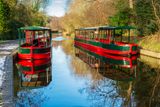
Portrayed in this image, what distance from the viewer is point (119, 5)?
1709 inches

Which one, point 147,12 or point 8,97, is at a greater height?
point 147,12

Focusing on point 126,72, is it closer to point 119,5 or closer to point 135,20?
point 135,20

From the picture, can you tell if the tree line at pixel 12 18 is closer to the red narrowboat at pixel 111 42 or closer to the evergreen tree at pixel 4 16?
the evergreen tree at pixel 4 16

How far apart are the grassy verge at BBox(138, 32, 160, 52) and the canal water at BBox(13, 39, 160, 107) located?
8.27m

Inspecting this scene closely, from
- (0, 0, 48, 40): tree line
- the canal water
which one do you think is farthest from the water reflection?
(0, 0, 48, 40): tree line

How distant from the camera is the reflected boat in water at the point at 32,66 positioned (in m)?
21.4

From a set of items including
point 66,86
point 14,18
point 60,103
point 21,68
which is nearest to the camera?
point 60,103

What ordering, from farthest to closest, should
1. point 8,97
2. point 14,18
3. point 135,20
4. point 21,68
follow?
point 14,18 → point 135,20 → point 21,68 → point 8,97

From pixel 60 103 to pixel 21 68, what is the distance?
10.2 meters

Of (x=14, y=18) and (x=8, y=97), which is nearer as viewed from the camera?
(x=8, y=97)

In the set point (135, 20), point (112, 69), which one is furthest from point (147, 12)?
point (112, 69)

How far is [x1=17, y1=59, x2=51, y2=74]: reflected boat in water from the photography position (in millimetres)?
21381


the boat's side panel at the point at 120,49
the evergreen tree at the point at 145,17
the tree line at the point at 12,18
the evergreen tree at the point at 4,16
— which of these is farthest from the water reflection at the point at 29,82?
the tree line at the point at 12,18

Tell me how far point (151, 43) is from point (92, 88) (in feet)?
57.4
